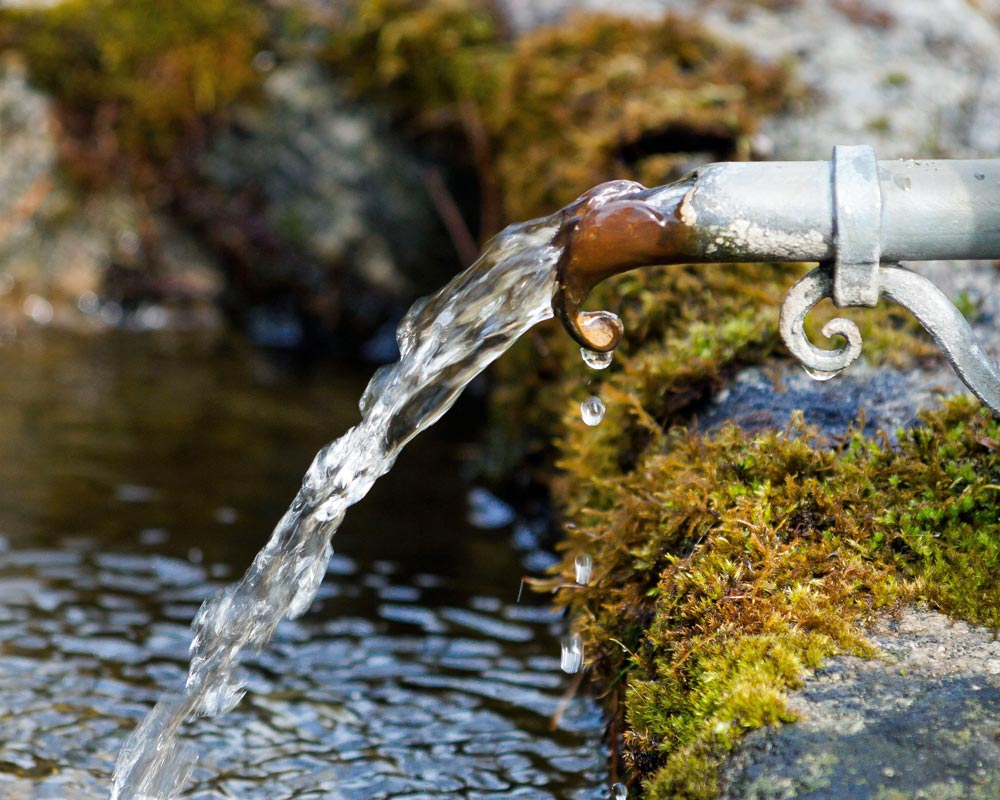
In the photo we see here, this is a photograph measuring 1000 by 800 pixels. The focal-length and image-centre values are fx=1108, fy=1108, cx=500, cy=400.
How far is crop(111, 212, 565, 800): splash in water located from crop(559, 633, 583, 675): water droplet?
788 millimetres

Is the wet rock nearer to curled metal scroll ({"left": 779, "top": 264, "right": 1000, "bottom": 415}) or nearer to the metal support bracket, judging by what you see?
curled metal scroll ({"left": 779, "top": 264, "right": 1000, "bottom": 415})

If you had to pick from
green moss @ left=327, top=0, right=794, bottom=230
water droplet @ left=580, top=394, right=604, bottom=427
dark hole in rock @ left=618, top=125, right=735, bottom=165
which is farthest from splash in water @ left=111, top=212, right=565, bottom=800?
dark hole in rock @ left=618, top=125, right=735, bottom=165

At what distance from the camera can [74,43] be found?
9.48 metres

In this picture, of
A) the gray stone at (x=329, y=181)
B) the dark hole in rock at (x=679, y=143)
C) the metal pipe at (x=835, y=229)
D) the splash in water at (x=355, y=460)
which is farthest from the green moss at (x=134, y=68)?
the metal pipe at (x=835, y=229)

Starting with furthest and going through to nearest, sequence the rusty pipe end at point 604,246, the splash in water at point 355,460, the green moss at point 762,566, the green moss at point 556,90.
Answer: the green moss at point 556,90 < the splash in water at point 355,460 < the rusty pipe end at point 604,246 < the green moss at point 762,566

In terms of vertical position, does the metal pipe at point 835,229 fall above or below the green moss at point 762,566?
above

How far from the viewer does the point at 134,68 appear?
31.0 ft

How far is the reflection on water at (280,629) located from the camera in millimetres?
3643

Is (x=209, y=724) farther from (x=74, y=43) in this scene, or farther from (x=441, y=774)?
(x=74, y=43)

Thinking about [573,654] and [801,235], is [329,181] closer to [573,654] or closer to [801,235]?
[573,654]

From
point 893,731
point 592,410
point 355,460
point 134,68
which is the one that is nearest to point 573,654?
point 592,410

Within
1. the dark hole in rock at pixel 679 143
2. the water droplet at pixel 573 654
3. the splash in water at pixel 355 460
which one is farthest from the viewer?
the dark hole in rock at pixel 679 143

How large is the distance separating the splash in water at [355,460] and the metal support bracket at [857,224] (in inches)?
27.9

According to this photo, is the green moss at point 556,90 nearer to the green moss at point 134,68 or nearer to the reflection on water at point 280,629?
the green moss at point 134,68
